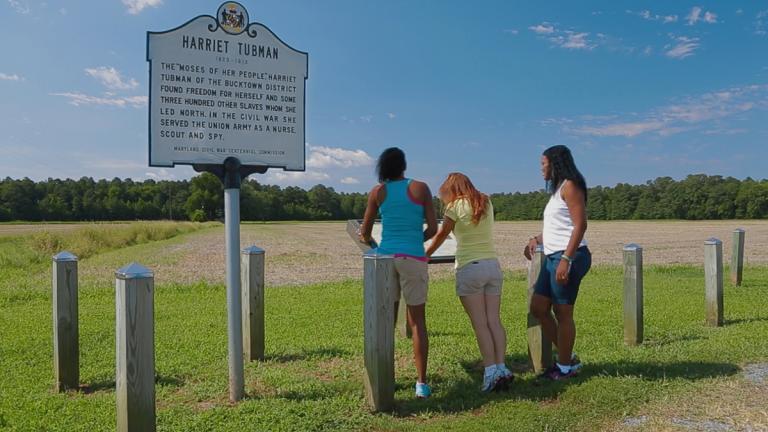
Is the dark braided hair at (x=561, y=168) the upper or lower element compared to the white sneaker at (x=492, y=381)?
upper

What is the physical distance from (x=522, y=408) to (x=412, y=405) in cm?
75

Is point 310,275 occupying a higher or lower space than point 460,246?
lower

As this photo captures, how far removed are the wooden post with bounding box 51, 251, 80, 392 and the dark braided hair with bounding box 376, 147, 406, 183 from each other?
2557mm

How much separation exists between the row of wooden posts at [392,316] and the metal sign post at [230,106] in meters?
1.10

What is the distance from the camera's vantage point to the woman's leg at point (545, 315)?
4.55m

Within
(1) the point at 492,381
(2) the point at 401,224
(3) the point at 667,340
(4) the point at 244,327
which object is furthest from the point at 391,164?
(3) the point at 667,340

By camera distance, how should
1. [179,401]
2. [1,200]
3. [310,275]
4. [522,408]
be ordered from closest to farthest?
1. [522,408]
2. [179,401]
3. [310,275]
4. [1,200]

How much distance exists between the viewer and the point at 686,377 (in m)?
4.41

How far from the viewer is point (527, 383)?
4453 millimetres

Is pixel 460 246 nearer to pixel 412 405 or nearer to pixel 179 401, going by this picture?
pixel 412 405

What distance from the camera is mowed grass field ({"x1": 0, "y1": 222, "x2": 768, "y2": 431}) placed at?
12.0 ft

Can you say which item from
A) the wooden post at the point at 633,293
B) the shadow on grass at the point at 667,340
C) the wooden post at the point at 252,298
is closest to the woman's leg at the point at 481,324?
the wooden post at the point at 252,298

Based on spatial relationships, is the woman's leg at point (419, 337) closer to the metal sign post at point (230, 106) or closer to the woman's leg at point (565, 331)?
the woman's leg at point (565, 331)

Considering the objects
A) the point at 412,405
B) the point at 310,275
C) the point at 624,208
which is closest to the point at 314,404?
the point at 412,405
